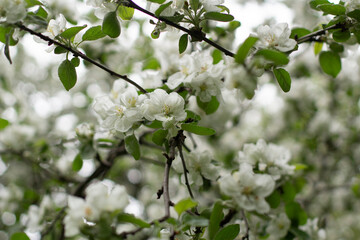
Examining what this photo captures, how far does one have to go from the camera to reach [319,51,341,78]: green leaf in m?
1.79

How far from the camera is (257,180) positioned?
1201 mm

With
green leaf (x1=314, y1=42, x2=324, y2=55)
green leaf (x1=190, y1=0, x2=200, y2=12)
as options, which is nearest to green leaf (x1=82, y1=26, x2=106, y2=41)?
green leaf (x1=190, y1=0, x2=200, y2=12)

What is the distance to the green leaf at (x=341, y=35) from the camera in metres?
1.48

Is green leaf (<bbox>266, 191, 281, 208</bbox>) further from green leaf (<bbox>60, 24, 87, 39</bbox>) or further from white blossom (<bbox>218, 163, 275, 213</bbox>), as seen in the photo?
green leaf (<bbox>60, 24, 87, 39</bbox>)

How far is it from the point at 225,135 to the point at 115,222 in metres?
3.55

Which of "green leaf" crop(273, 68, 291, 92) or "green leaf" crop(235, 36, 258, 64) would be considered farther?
"green leaf" crop(273, 68, 291, 92)

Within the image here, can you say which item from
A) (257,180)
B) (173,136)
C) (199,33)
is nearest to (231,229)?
(257,180)

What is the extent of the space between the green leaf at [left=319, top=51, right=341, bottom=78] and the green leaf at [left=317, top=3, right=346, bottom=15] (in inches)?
15.6

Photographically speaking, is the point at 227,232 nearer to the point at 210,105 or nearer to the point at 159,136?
the point at 159,136

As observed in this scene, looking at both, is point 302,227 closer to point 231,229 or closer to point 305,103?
point 231,229

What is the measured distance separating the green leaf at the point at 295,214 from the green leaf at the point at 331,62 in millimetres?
752

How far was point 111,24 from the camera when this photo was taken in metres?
1.29

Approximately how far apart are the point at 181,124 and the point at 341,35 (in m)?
0.83

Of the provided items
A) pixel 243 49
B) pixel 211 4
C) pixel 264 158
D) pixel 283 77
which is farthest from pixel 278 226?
pixel 211 4
